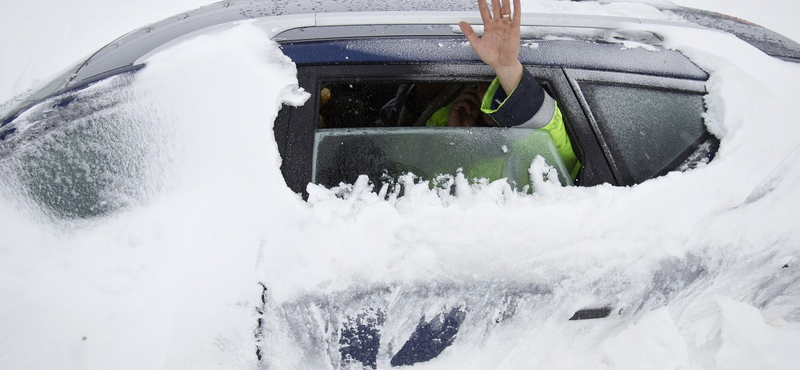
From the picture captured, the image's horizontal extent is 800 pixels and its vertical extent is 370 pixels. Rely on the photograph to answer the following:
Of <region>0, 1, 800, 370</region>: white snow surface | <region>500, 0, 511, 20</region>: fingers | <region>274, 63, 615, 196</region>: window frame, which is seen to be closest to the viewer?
<region>0, 1, 800, 370</region>: white snow surface

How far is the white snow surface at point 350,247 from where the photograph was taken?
1106 millimetres

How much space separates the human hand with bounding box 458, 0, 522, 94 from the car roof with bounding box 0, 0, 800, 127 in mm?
140

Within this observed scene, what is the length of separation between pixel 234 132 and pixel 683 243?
1.39 metres

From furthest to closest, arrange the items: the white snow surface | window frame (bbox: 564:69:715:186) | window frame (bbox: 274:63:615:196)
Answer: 1. window frame (bbox: 564:69:715:186)
2. window frame (bbox: 274:63:615:196)
3. the white snow surface

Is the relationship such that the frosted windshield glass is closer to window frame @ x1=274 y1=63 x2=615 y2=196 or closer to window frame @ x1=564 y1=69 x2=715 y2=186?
window frame @ x1=274 y1=63 x2=615 y2=196

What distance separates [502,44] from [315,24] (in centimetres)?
66

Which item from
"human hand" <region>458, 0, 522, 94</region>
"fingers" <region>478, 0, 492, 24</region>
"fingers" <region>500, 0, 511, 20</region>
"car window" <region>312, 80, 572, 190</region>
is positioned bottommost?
"car window" <region>312, 80, 572, 190</region>

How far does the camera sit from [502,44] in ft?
4.58

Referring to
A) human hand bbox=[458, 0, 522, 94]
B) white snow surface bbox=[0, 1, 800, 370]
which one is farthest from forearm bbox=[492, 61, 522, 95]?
white snow surface bbox=[0, 1, 800, 370]

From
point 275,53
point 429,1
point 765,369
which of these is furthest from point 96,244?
point 765,369

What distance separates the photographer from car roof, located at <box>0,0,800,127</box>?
149 cm

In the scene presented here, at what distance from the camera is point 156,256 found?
3.65 feet

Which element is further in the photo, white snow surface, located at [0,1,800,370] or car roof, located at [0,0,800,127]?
car roof, located at [0,0,800,127]

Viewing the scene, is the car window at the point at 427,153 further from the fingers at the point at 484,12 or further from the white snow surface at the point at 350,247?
the fingers at the point at 484,12
